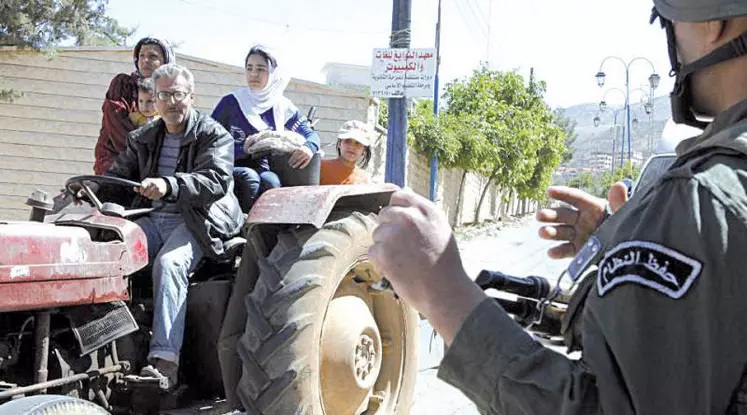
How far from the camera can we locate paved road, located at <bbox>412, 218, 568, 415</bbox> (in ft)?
17.3

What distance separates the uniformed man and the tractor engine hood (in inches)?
83.8

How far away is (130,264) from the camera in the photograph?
11.3 feet

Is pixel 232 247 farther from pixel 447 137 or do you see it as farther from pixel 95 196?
pixel 447 137

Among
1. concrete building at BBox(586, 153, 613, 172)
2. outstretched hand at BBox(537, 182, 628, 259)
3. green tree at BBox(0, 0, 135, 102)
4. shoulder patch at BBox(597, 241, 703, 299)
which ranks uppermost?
green tree at BBox(0, 0, 135, 102)

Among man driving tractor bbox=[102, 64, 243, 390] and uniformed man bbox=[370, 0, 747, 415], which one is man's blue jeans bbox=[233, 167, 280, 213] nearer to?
man driving tractor bbox=[102, 64, 243, 390]

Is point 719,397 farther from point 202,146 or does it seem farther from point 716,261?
point 202,146

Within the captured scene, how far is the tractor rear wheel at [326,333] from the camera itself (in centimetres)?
326

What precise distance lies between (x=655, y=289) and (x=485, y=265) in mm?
9400

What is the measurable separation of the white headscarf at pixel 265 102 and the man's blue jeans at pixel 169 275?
145cm

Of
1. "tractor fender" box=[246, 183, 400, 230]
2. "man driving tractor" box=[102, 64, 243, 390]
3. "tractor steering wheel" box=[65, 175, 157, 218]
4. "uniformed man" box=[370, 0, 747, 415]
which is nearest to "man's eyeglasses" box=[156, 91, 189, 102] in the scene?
"man driving tractor" box=[102, 64, 243, 390]

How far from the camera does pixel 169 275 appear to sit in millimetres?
3572

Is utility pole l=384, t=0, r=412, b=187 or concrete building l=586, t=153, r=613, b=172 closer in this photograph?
utility pole l=384, t=0, r=412, b=187

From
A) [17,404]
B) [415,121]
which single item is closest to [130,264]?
[17,404]

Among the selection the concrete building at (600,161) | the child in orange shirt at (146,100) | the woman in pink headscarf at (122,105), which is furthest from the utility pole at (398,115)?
the concrete building at (600,161)
